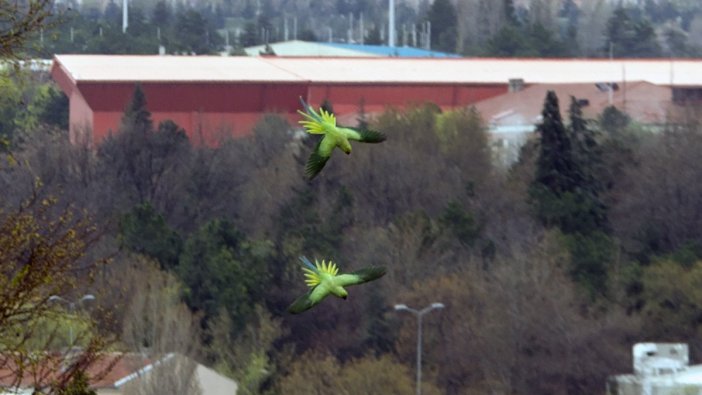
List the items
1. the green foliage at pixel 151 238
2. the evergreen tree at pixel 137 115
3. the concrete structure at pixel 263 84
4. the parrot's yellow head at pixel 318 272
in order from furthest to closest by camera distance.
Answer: the concrete structure at pixel 263 84 < the evergreen tree at pixel 137 115 < the green foliage at pixel 151 238 < the parrot's yellow head at pixel 318 272

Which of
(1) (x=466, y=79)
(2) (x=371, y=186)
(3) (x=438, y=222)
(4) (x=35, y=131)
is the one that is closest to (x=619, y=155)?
(2) (x=371, y=186)

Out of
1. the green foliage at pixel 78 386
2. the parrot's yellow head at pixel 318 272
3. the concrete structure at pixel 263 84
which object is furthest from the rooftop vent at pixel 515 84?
the parrot's yellow head at pixel 318 272

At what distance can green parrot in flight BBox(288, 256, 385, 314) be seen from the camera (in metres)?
9.76

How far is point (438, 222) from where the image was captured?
56531 mm

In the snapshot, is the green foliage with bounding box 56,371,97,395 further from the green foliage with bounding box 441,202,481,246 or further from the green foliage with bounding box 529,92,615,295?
the green foliage with bounding box 441,202,481,246

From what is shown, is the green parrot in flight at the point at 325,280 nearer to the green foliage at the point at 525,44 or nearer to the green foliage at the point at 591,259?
the green foliage at the point at 591,259

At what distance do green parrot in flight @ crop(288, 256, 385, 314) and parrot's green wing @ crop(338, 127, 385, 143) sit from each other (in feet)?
1.59

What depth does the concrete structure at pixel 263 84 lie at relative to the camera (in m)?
89.7

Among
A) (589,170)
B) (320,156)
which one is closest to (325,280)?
(320,156)

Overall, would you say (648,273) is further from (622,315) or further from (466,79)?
(466,79)

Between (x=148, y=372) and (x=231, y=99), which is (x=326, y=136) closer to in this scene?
(x=148, y=372)

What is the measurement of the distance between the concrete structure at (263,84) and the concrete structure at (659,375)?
44.0 metres

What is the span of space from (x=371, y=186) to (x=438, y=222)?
25.7 ft

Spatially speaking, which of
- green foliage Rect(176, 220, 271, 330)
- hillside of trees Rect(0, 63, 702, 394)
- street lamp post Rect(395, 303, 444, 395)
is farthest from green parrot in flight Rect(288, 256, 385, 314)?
green foliage Rect(176, 220, 271, 330)
